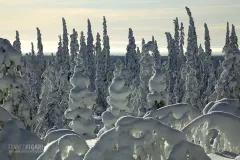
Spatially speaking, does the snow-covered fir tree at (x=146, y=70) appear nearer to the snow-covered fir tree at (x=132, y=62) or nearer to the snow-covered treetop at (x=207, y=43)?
the snow-covered fir tree at (x=132, y=62)

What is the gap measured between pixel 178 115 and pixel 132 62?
9580 centimetres

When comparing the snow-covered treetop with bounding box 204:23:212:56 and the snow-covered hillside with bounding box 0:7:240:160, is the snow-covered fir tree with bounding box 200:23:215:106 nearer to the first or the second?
the snow-covered treetop with bounding box 204:23:212:56

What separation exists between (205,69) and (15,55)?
9107cm

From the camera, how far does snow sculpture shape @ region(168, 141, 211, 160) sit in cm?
405

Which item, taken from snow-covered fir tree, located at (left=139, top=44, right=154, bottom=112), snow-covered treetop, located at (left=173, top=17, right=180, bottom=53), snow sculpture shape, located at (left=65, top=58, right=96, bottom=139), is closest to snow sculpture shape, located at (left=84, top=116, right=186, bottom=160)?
snow sculpture shape, located at (left=65, top=58, right=96, bottom=139)

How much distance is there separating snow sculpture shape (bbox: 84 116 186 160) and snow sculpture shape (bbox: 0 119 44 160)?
1.06 metres

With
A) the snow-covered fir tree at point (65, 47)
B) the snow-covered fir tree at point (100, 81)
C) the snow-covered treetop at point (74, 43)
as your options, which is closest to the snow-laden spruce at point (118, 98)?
the snow-covered fir tree at point (100, 81)

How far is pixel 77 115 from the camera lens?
2373 cm

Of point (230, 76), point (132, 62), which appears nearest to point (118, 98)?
point (230, 76)

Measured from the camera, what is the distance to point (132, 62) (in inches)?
4013

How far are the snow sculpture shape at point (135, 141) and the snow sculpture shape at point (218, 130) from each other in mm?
711

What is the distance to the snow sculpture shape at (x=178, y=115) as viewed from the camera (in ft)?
19.9

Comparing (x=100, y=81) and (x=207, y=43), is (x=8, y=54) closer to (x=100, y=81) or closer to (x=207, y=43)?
(x=100, y=81)

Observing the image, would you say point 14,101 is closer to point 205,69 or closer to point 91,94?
point 91,94
